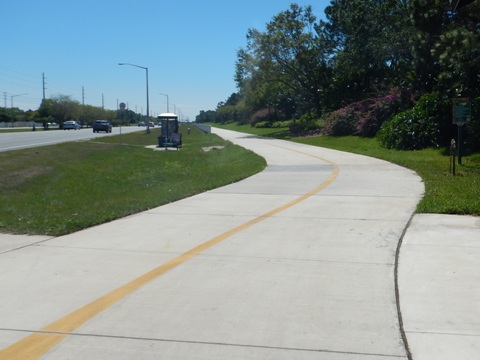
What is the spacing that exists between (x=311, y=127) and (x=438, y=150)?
89.5 feet

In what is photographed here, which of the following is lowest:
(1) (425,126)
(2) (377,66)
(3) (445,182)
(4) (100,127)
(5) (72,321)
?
(5) (72,321)

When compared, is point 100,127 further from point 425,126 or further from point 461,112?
point 461,112

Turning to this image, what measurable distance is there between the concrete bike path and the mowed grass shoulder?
110 cm

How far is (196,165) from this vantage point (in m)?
27.3

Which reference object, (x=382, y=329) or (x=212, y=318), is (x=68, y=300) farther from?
(x=382, y=329)

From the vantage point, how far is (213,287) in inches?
264

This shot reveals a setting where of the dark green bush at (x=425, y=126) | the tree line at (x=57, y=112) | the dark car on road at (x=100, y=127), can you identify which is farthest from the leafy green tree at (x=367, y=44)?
the tree line at (x=57, y=112)

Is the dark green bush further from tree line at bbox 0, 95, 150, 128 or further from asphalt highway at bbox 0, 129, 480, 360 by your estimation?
tree line at bbox 0, 95, 150, 128

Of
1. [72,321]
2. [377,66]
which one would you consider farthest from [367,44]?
[72,321]

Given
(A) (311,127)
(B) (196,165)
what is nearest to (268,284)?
(B) (196,165)

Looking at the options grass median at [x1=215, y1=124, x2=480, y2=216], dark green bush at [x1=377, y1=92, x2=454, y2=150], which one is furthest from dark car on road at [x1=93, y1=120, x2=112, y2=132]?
grass median at [x1=215, y1=124, x2=480, y2=216]

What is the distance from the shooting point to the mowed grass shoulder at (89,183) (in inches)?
448

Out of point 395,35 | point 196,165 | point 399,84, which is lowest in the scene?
point 196,165

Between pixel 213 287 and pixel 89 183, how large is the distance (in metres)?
14.4
